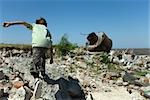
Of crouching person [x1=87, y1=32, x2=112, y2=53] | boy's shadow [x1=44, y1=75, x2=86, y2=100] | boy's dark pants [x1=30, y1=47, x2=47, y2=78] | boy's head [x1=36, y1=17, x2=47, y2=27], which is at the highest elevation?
boy's head [x1=36, y1=17, x2=47, y2=27]

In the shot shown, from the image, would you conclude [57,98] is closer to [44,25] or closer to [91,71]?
[44,25]

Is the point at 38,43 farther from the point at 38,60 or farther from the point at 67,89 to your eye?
the point at 67,89

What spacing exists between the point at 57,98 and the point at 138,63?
292 inches

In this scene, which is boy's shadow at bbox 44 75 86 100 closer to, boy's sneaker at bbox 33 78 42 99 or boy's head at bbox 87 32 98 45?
boy's sneaker at bbox 33 78 42 99

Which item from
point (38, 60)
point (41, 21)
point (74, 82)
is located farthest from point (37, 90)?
point (41, 21)

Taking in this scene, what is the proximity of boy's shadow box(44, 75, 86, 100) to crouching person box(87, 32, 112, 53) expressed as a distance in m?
7.92

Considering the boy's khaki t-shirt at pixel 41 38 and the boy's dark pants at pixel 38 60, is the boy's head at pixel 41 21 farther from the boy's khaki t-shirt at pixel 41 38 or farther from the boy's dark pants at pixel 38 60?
the boy's dark pants at pixel 38 60

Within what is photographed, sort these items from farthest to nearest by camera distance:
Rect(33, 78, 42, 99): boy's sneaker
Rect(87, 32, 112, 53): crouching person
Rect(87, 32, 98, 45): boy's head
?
Rect(87, 32, 98, 45): boy's head < Rect(87, 32, 112, 53): crouching person < Rect(33, 78, 42, 99): boy's sneaker

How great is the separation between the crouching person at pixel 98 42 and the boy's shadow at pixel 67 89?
26.0 feet

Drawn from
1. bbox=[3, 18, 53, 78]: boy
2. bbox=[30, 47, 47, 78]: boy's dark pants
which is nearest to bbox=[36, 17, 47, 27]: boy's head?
bbox=[3, 18, 53, 78]: boy

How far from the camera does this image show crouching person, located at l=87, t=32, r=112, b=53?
1473 centimetres

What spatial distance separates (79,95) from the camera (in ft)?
21.8

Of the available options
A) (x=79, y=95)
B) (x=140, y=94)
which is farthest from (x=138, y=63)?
(x=79, y=95)

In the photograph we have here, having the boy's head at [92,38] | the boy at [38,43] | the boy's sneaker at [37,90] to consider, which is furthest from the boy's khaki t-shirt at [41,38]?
the boy's head at [92,38]
